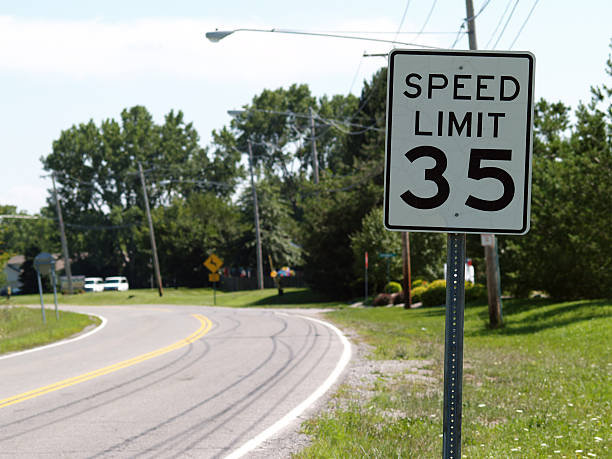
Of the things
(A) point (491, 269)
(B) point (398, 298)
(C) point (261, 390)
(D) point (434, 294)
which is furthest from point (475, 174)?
(B) point (398, 298)

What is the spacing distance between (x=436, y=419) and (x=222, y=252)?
223 feet

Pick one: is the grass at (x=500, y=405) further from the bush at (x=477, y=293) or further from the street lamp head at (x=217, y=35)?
the bush at (x=477, y=293)

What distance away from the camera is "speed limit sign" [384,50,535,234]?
127 inches

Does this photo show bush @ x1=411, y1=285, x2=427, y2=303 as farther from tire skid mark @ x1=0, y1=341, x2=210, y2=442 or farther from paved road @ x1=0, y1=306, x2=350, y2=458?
tire skid mark @ x1=0, y1=341, x2=210, y2=442

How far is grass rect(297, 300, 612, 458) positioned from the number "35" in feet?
12.9

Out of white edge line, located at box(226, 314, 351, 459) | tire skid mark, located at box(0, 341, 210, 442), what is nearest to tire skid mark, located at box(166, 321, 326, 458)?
white edge line, located at box(226, 314, 351, 459)

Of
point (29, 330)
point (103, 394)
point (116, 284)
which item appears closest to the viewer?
point (103, 394)

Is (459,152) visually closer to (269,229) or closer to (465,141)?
(465,141)

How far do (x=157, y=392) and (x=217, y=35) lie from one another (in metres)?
8.98

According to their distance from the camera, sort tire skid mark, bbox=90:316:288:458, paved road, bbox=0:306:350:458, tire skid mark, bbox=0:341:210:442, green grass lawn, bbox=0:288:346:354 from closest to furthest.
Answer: tire skid mark, bbox=90:316:288:458 → paved road, bbox=0:306:350:458 → tire skid mark, bbox=0:341:210:442 → green grass lawn, bbox=0:288:346:354

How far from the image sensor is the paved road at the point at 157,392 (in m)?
7.92

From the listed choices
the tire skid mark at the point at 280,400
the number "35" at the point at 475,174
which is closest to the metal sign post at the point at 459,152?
the number "35" at the point at 475,174

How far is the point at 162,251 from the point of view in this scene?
260 ft

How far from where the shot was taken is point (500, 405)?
9.12 metres
